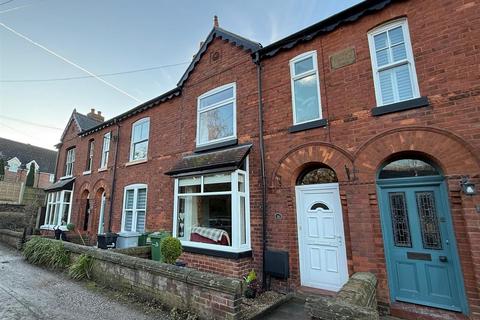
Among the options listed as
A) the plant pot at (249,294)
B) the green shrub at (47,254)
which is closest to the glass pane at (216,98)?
the plant pot at (249,294)

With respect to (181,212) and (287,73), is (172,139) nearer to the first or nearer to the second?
(181,212)

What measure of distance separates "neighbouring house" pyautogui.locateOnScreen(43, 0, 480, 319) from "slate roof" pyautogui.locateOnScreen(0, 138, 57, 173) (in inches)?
1442

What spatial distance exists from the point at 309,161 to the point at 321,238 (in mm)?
1809

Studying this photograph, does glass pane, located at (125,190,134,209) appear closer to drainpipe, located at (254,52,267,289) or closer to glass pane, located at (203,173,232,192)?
glass pane, located at (203,173,232,192)

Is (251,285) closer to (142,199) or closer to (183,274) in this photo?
(183,274)

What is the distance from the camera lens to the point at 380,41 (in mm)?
5582

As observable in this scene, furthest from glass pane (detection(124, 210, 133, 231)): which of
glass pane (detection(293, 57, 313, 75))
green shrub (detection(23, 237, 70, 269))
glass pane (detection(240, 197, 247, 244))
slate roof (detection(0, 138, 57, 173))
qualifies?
slate roof (detection(0, 138, 57, 173))

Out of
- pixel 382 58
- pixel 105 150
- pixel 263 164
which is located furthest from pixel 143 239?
pixel 382 58

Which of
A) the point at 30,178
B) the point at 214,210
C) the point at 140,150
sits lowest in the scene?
the point at 214,210

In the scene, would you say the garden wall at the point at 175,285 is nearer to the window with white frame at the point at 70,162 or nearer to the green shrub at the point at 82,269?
the green shrub at the point at 82,269

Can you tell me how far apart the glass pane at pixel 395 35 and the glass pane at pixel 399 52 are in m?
0.12

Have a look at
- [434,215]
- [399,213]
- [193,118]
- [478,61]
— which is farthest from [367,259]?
[193,118]

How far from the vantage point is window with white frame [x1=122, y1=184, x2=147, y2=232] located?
408 inches

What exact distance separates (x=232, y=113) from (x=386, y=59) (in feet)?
14.2
